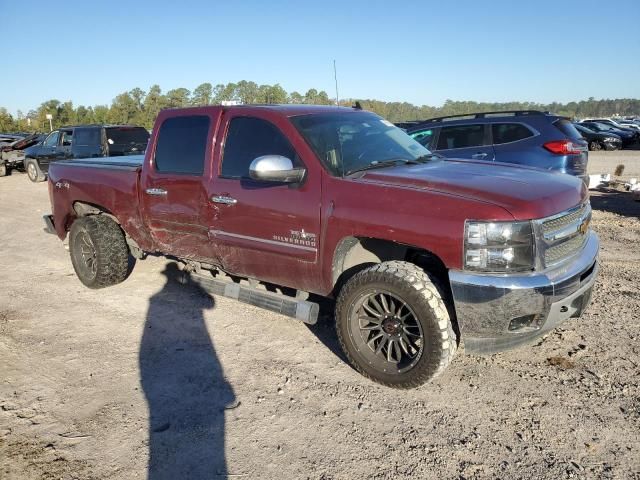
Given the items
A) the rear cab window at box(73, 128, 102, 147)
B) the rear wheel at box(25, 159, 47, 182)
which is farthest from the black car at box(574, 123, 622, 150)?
the rear wheel at box(25, 159, 47, 182)

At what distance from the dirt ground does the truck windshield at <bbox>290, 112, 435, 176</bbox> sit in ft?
5.17

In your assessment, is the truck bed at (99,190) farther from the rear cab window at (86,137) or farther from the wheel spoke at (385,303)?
the rear cab window at (86,137)

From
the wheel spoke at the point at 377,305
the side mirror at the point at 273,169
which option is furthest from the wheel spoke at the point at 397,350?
the side mirror at the point at 273,169

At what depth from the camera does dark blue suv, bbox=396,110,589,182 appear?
7.38 meters

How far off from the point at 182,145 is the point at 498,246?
307 cm

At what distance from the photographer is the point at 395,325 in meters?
3.48

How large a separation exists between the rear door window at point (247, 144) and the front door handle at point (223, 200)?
0.19 meters

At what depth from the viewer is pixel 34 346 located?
4.43 meters

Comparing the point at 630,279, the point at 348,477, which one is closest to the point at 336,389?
the point at 348,477

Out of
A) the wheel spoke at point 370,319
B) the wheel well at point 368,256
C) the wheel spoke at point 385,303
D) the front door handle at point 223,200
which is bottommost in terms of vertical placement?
the wheel spoke at point 370,319

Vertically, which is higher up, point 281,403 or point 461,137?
point 461,137

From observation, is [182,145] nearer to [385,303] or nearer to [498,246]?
[385,303]

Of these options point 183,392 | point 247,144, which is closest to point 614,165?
point 247,144

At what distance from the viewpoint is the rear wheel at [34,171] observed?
17656mm
